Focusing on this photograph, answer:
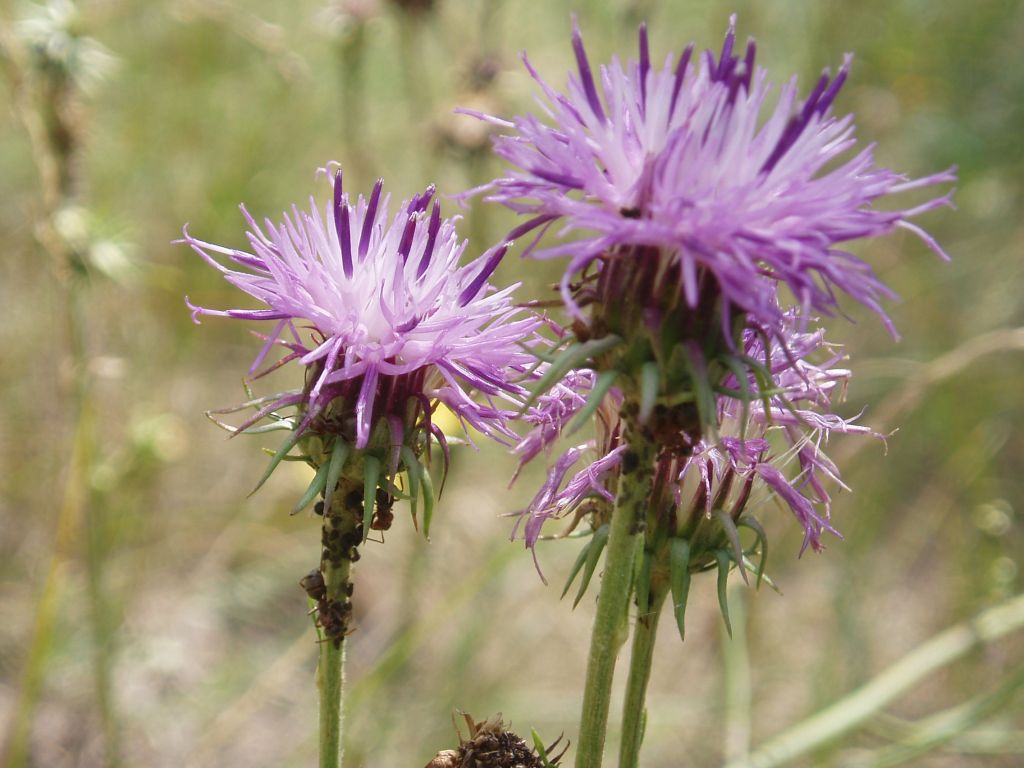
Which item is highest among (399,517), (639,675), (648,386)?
(399,517)

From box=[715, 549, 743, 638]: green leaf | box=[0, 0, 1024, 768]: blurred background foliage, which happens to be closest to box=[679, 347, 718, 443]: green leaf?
box=[715, 549, 743, 638]: green leaf

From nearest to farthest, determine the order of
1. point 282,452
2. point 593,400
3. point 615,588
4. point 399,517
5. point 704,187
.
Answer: point 593,400, point 704,187, point 615,588, point 282,452, point 399,517

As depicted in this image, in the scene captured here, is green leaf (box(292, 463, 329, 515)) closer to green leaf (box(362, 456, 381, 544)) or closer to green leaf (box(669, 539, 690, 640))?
green leaf (box(362, 456, 381, 544))

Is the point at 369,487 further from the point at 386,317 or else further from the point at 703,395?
the point at 703,395

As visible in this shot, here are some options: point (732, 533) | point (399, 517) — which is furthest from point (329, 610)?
point (399, 517)

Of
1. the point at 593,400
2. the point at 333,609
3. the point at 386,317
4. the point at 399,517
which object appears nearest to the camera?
the point at 593,400

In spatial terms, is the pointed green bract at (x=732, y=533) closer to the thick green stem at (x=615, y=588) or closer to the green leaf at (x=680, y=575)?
the green leaf at (x=680, y=575)

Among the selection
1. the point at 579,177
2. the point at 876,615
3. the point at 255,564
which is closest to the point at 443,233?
the point at 579,177
